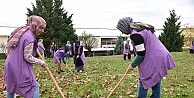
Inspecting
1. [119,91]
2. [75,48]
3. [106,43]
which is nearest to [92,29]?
[106,43]

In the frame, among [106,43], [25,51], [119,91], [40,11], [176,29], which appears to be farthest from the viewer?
[106,43]

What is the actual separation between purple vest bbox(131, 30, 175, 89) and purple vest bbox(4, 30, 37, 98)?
4.86 feet

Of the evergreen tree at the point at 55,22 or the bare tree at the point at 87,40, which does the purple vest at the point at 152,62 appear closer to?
the evergreen tree at the point at 55,22

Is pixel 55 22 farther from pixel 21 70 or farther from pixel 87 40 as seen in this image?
pixel 21 70

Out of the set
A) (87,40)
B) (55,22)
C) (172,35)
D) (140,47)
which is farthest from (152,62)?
(87,40)

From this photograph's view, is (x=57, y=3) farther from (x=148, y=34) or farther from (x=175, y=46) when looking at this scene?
(x=148, y=34)

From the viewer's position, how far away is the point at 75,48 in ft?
36.7

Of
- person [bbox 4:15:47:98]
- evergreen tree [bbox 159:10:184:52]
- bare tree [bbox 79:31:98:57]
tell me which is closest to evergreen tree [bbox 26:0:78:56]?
bare tree [bbox 79:31:98:57]

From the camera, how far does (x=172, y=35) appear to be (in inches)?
1161

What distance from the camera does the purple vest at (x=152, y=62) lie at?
353 cm

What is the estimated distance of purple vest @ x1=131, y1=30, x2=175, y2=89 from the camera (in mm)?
3531

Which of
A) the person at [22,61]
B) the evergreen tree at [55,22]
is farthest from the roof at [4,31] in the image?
the person at [22,61]

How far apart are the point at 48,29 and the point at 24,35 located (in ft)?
94.7

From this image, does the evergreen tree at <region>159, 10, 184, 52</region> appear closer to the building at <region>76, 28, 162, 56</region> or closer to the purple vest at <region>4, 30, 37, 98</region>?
the building at <region>76, 28, 162, 56</region>
